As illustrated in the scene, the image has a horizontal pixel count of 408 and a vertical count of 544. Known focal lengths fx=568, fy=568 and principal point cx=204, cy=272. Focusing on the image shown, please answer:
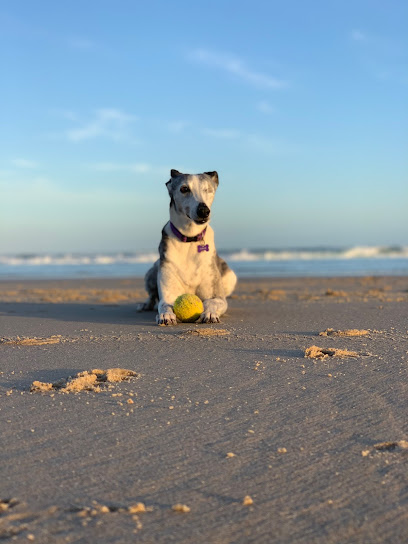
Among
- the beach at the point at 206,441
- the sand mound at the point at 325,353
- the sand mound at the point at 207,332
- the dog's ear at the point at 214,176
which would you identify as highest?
the dog's ear at the point at 214,176

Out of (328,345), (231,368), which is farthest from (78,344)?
(328,345)

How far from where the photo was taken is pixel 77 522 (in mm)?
1587

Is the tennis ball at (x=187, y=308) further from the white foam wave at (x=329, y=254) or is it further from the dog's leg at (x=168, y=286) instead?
the white foam wave at (x=329, y=254)

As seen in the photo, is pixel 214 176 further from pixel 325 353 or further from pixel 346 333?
pixel 325 353

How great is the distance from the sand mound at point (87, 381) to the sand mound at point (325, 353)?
3.90 feet

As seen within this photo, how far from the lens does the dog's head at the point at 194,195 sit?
219 inches

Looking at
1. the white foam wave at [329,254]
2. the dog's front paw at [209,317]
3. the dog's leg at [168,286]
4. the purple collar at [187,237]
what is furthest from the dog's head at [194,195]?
the white foam wave at [329,254]

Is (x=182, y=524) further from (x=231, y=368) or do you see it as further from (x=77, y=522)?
(x=231, y=368)

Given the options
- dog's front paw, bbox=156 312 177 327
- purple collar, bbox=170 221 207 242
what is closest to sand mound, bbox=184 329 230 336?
dog's front paw, bbox=156 312 177 327

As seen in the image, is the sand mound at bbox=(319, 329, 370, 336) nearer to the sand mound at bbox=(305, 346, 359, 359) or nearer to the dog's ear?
the sand mound at bbox=(305, 346, 359, 359)

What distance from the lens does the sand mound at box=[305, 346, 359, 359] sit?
3.71 metres

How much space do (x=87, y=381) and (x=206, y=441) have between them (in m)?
1.09

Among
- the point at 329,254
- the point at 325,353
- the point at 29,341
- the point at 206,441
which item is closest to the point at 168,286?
the point at 29,341

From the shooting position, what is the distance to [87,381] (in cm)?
308
